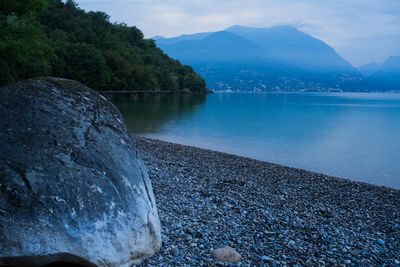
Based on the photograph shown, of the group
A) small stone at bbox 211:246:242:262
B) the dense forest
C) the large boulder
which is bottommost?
small stone at bbox 211:246:242:262

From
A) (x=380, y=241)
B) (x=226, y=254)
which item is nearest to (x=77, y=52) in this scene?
(x=380, y=241)

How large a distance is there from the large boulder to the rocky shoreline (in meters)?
0.96

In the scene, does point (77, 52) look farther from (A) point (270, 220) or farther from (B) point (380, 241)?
(B) point (380, 241)

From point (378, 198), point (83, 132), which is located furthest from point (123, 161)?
point (378, 198)

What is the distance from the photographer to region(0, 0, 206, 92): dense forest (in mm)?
32031

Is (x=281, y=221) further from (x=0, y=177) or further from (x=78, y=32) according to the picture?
(x=78, y=32)

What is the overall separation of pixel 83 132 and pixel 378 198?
14.2m

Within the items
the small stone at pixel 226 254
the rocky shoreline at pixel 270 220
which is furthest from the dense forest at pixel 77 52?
the small stone at pixel 226 254

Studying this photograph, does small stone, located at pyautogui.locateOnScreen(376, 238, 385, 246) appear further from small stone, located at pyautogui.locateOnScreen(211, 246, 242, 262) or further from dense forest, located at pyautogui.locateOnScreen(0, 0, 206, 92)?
dense forest, located at pyautogui.locateOnScreen(0, 0, 206, 92)

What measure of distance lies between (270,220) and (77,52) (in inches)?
3376

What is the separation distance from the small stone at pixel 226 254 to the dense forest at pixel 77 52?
26.4 m

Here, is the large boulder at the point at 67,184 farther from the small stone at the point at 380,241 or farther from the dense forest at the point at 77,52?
the dense forest at the point at 77,52

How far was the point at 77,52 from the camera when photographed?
8931 centimetres

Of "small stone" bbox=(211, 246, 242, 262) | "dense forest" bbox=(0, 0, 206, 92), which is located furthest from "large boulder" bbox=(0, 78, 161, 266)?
"dense forest" bbox=(0, 0, 206, 92)
